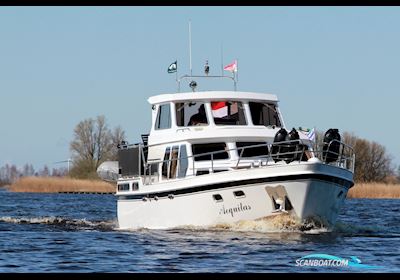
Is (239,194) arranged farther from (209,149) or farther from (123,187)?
(123,187)

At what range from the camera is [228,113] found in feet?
94.7

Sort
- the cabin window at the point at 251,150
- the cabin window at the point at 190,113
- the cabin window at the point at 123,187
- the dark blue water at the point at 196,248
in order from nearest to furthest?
the dark blue water at the point at 196,248
the cabin window at the point at 251,150
the cabin window at the point at 190,113
the cabin window at the point at 123,187

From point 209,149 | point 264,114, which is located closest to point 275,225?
point 209,149

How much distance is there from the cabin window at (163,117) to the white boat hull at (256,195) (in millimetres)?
2881

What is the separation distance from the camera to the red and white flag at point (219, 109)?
1132 inches

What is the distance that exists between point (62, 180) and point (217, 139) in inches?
2235

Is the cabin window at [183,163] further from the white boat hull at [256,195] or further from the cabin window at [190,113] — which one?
the cabin window at [190,113]

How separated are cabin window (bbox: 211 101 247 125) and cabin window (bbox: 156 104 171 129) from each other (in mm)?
1447

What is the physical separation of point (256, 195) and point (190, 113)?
524 centimetres

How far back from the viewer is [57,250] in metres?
22.0

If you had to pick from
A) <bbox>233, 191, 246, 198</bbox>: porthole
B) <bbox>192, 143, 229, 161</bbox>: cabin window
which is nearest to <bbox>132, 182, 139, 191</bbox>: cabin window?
<bbox>192, 143, 229, 161</bbox>: cabin window

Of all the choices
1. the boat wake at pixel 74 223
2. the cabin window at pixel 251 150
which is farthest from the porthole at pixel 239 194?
the boat wake at pixel 74 223

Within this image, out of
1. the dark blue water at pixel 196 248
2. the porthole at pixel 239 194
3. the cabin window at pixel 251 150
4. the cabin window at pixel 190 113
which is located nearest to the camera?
the dark blue water at pixel 196 248

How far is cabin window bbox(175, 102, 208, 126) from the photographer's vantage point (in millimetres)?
28938
